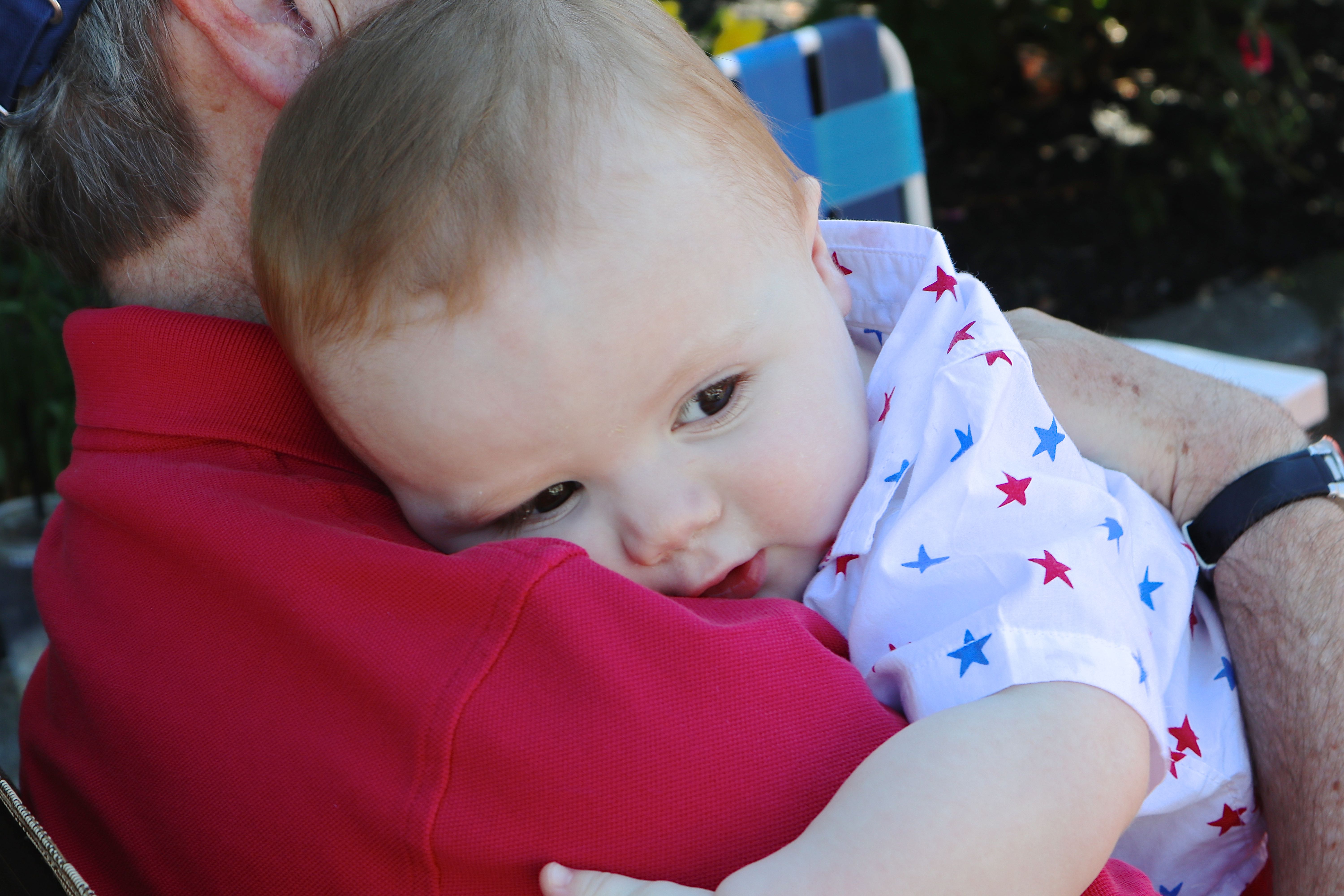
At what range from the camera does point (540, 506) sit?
1.24 m

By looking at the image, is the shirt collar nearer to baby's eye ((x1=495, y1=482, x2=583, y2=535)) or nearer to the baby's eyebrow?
baby's eye ((x1=495, y1=482, x2=583, y2=535))

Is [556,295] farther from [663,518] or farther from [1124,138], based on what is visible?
[1124,138]

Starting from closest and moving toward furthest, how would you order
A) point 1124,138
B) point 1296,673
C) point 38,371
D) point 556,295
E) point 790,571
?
point 556,295 → point 790,571 → point 1296,673 → point 38,371 → point 1124,138

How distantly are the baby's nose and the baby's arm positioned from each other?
29 centimetres

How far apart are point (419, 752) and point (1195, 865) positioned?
1.02 meters

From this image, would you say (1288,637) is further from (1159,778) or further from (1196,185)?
(1196,185)

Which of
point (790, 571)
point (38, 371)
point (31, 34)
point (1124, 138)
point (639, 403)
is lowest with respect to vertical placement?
point (1124, 138)

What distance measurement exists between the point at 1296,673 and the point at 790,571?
679 millimetres

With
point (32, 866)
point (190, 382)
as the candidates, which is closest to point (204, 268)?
point (190, 382)

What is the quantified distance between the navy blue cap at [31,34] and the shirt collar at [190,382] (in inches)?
12.0

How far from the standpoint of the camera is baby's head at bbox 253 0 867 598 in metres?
1.11

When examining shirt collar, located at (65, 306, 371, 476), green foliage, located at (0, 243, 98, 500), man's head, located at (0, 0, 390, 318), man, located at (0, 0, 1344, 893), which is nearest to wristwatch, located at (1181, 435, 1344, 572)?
man, located at (0, 0, 1344, 893)

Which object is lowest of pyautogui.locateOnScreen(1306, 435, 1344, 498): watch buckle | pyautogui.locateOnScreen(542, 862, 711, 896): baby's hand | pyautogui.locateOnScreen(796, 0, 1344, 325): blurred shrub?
pyautogui.locateOnScreen(796, 0, 1344, 325): blurred shrub

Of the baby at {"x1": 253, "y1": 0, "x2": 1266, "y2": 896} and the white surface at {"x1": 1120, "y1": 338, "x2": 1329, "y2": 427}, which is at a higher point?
the baby at {"x1": 253, "y1": 0, "x2": 1266, "y2": 896}
